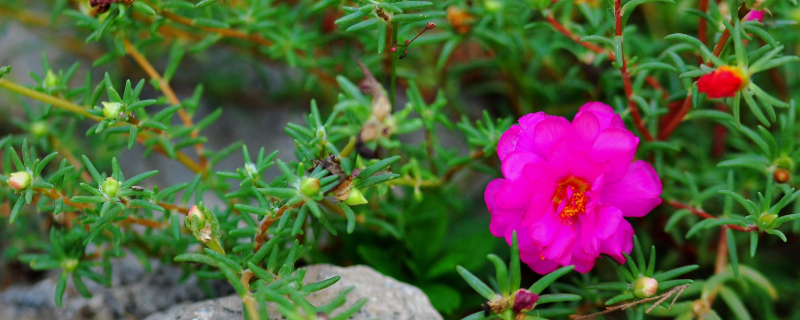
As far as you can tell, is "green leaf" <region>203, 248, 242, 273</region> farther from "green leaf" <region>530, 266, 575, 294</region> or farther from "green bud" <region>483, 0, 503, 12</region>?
"green bud" <region>483, 0, 503, 12</region>

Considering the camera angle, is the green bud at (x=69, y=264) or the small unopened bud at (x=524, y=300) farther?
the green bud at (x=69, y=264)

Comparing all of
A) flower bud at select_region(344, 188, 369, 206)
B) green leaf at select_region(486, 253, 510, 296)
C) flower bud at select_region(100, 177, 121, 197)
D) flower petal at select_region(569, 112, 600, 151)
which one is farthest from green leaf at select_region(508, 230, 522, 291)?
flower bud at select_region(100, 177, 121, 197)

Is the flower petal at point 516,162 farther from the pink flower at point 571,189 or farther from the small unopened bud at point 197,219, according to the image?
the small unopened bud at point 197,219

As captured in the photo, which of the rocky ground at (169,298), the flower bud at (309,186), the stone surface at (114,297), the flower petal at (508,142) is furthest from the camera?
the stone surface at (114,297)

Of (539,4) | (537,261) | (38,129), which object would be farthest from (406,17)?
(38,129)

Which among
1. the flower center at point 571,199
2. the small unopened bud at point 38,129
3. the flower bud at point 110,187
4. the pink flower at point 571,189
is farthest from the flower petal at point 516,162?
the small unopened bud at point 38,129

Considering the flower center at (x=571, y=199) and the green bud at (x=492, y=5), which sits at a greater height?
the green bud at (x=492, y=5)

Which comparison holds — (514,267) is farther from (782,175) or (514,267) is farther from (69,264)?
(69,264)
